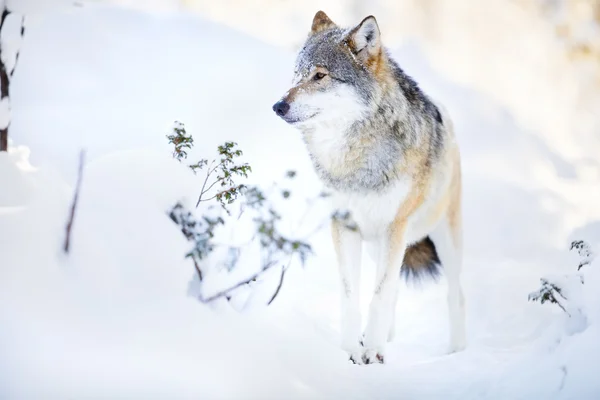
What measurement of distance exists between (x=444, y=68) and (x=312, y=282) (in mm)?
1181

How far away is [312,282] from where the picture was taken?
8.28ft

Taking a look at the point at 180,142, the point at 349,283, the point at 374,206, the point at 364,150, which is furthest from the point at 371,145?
the point at 180,142

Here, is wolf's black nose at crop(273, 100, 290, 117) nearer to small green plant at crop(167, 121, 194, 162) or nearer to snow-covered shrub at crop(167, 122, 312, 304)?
snow-covered shrub at crop(167, 122, 312, 304)

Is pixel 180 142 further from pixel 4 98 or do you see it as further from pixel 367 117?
pixel 367 117

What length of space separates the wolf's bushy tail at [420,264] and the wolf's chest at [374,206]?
63 cm

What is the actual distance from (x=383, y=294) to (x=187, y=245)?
0.92 metres

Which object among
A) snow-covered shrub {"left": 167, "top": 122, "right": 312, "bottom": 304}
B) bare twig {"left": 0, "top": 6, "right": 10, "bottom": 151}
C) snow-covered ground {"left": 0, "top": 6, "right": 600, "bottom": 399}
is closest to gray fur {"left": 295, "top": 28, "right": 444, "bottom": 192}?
snow-covered ground {"left": 0, "top": 6, "right": 600, "bottom": 399}

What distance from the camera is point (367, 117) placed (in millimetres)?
2264

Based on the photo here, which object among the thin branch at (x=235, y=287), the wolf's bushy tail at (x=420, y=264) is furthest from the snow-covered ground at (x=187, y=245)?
the wolf's bushy tail at (x=420, y=264)

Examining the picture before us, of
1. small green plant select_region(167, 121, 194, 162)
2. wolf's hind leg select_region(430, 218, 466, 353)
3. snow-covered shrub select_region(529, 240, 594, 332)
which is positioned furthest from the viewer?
wolf's hind leg select_region(430, 218, 466, 353)

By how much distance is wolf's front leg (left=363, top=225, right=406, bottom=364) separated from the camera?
2.25 m

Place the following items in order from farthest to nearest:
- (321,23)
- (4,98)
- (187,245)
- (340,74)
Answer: (321,23), (340,74), (187,245), (4,98)

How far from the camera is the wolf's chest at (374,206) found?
89.7 inches

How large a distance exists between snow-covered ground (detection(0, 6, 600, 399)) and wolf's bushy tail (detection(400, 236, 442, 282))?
13cm
